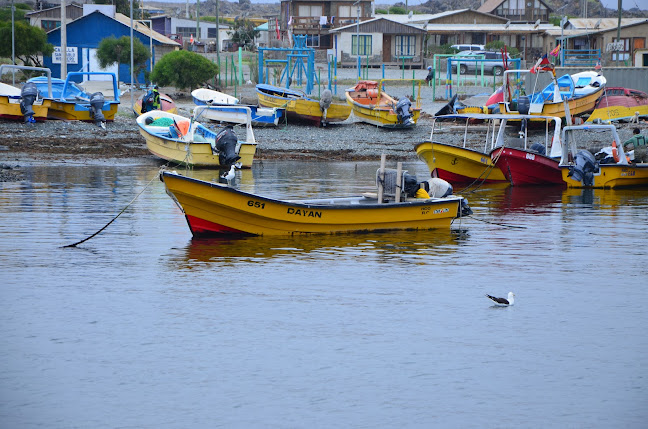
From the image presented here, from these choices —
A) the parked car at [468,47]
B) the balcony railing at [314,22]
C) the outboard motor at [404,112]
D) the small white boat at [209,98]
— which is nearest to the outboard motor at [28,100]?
the small white boat at [209,98]

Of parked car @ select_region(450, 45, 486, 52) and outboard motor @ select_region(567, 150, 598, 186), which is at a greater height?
parked car @ select_region(450, 45, 486, 52)

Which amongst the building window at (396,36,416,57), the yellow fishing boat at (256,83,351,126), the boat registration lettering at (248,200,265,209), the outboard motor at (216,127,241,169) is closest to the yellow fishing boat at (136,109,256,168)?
the outboard motor at (216,127,241,169)

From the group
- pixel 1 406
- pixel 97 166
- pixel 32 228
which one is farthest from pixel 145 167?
pixel 1 406

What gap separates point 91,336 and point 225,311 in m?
2.16

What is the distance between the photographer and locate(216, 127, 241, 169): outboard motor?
1160 inches

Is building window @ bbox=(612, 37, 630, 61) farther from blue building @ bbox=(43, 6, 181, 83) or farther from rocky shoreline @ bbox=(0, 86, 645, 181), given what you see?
blue building @ bbox=(43, 6, 181, 83)

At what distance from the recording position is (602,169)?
90.7ft

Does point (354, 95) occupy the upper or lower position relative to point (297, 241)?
upper

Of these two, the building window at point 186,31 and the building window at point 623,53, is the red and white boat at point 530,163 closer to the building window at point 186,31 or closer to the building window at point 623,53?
the building window at point 623,53

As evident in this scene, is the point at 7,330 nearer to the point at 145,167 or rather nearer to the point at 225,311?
the point at 225,311

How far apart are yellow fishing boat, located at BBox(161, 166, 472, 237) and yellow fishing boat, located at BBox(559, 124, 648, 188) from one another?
8.29 m

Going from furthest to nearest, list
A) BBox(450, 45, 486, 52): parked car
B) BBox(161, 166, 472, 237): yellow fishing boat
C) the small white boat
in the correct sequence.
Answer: BBox(450, 45, 486, 52): parked car < the small white boat < BBox(161, 166, 472, 237): yellow fishing boat

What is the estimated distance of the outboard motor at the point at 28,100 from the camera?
116ft

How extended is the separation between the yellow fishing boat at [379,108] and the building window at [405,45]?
28.6m
